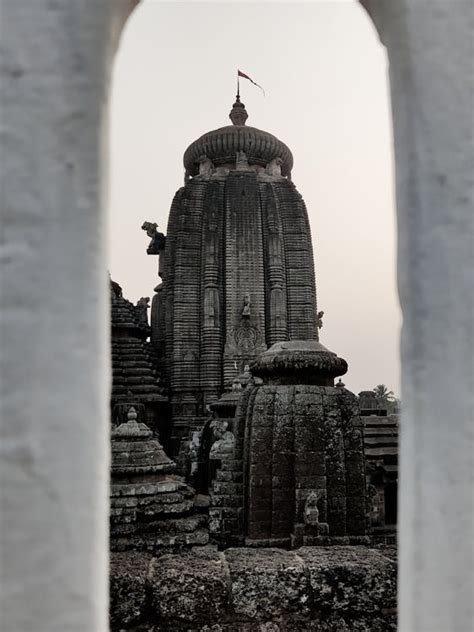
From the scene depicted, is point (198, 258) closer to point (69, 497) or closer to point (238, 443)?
point (238, 443)

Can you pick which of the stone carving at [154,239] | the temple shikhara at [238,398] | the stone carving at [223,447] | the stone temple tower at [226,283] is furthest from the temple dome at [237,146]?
the stone carving at [223,447]

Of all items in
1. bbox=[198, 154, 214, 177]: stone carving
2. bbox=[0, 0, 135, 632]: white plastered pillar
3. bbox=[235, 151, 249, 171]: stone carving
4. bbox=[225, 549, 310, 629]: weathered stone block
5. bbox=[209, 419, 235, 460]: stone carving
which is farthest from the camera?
bbox=[198, 154, 214, 177]: stone carving

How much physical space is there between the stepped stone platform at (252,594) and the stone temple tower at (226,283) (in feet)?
51.9

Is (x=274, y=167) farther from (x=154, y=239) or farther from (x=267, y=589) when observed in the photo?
(x=267, y=589)

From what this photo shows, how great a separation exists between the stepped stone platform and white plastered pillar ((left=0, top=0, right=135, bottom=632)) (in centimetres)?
124

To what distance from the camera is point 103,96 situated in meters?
1.58

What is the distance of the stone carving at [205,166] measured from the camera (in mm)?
23266

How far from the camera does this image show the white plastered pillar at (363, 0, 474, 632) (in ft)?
5.18

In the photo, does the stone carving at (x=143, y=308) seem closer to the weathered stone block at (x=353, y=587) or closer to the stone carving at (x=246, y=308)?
the stone carving at (x=246, y=308)

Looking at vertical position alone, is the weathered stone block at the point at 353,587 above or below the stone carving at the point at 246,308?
below

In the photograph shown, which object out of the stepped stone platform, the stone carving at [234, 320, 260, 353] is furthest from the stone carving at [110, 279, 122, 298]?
the stepped stone platform

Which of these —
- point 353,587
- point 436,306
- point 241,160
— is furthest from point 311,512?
point 241,160

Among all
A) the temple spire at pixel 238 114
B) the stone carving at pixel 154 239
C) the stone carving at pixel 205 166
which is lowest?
the stone carving at pixel 154 239

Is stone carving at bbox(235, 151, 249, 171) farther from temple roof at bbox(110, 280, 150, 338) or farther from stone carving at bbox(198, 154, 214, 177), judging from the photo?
temple roof at bbox(110, 280, 150, 338)
